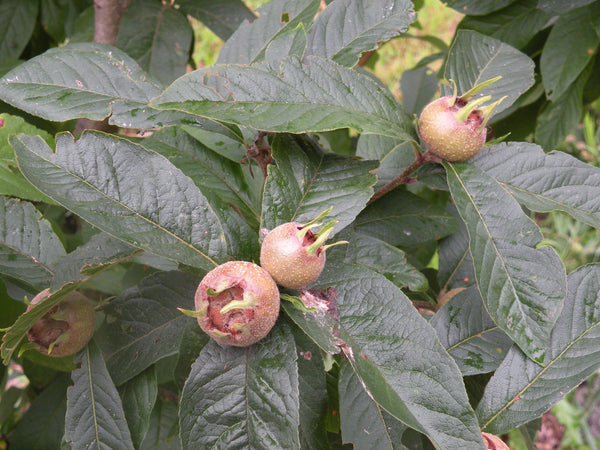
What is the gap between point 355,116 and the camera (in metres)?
1.03

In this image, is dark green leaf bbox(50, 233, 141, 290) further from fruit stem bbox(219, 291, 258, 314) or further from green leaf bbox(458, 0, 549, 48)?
green leaf bbox(458, 0, 549, 48)

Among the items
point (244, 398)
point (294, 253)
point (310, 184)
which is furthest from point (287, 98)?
point (244, 398)

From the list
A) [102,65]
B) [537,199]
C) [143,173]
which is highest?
[102,65]

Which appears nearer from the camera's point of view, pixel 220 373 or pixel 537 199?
pixel 220 373

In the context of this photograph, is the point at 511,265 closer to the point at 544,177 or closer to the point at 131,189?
the point at 544,177

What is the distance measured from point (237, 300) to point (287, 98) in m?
0.41

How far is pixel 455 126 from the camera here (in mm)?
1073

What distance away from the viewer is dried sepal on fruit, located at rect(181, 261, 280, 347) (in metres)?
0.85

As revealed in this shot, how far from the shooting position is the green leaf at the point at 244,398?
89 centimetres

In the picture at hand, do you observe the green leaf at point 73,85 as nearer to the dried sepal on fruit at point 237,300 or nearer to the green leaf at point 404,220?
the dried sepal on fruit at point 237,300

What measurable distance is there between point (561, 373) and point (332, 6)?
0.96 m

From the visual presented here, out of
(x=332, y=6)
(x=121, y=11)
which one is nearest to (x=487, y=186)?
(x=332, y=6)

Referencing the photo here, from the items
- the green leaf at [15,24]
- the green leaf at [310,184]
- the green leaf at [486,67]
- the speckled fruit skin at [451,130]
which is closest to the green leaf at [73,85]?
the green leaf at [310,184]

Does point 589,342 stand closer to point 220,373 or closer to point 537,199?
point 537,199
